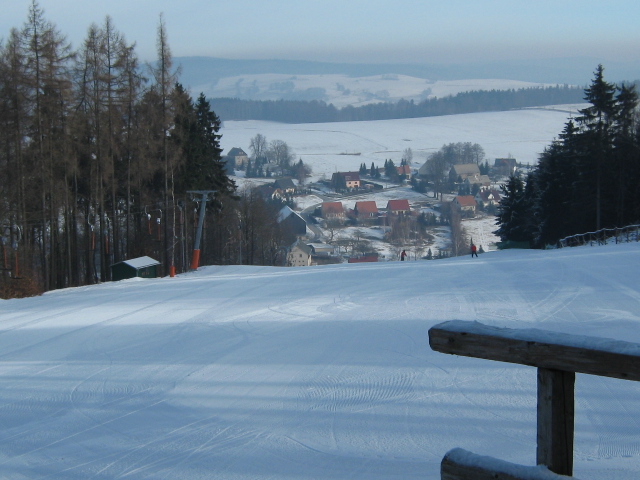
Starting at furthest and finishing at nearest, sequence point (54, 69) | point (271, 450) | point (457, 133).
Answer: point (457, 133) < point (54, 69) < point (271, 450)

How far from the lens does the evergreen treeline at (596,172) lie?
41031mm

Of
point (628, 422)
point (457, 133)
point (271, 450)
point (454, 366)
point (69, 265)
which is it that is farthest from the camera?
point (457, 133)

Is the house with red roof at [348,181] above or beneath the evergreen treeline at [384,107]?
beneath

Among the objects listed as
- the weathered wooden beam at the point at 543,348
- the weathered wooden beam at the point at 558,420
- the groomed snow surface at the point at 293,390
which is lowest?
the groomed snow surface at the point at 293,390

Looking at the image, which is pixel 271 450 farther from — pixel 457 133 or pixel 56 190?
pixel 457 133

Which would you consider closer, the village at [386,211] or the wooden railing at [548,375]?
the wooden railing at [548,375]

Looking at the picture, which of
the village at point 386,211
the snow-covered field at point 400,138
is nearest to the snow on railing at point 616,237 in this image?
the village at point 386,211

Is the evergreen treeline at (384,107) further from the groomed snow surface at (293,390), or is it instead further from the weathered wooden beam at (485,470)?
the weathered wooden beam at (485,470)

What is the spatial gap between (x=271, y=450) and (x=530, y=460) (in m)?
2.07

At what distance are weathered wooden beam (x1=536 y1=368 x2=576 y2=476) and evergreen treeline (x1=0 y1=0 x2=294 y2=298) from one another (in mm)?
27336

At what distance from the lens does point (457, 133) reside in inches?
5251

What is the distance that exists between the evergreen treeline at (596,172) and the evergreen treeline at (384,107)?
436ft

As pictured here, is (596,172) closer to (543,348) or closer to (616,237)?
(616,237)

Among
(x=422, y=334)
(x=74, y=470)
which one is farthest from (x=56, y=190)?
(x=74, y=470)
